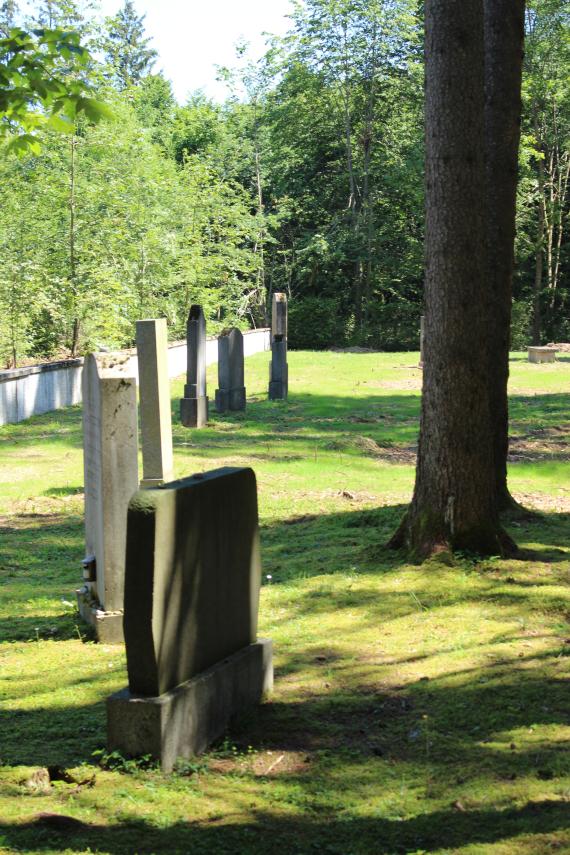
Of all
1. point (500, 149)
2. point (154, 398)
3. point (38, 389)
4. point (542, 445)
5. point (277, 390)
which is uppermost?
point (500, 149)

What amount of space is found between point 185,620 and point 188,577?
0.64 feet

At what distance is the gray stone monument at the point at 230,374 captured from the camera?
1984cm

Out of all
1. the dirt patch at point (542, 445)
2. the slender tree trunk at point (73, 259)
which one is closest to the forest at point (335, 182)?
the slender tree trunk at point (73, 259)

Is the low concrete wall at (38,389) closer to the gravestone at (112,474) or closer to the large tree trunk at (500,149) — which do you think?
the large tree trunk at (500,149)

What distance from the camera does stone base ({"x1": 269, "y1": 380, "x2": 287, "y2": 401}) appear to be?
71.8ft

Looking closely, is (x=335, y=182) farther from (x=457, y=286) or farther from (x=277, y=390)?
(x=457, y=286)

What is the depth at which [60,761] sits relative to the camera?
4.79 meters

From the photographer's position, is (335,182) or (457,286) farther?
(335,182)

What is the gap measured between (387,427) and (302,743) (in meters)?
13.3

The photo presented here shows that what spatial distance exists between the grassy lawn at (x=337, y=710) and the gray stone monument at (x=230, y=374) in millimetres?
7893

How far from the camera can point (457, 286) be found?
7719mm

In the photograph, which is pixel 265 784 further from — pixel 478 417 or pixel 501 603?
pixel 478 417

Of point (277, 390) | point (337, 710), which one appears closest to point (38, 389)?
point (277, 390)

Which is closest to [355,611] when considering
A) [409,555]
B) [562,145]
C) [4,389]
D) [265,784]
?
[409,555]
